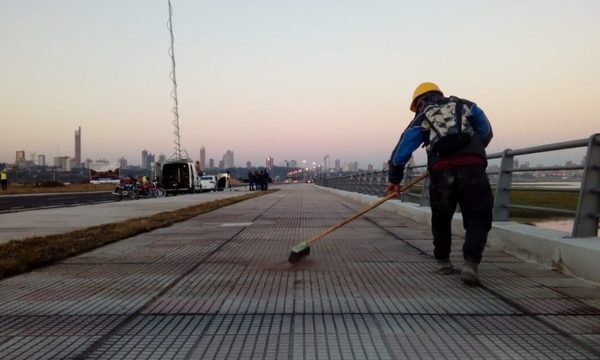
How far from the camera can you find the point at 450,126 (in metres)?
5.47

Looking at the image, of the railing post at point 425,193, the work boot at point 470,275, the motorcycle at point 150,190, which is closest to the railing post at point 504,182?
the work boot at point 470,275

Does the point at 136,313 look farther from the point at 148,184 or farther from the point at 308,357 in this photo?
the point at 148,184

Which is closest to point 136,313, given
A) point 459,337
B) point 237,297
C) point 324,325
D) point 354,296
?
point 237,297

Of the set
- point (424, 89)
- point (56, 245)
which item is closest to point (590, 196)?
point (424, 89)

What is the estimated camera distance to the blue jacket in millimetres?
5622

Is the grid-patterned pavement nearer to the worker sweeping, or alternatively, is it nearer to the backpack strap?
the worker sweeping

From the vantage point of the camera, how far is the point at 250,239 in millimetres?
9438

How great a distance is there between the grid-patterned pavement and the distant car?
4046 centimetres

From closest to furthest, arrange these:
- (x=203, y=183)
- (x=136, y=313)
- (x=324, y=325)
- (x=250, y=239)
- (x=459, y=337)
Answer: (x=459, y=337), (x=324, y=325), (x=136, y=313), (x=250, y=239), (x=203, y=183)

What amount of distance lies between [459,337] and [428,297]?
3.82 feet

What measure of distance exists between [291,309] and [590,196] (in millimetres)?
3608

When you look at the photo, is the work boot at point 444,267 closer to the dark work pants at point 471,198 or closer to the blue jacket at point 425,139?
the dark work pants at point 471,198

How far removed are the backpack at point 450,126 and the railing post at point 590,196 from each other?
4.85 ft

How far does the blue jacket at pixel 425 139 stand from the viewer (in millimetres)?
5622
